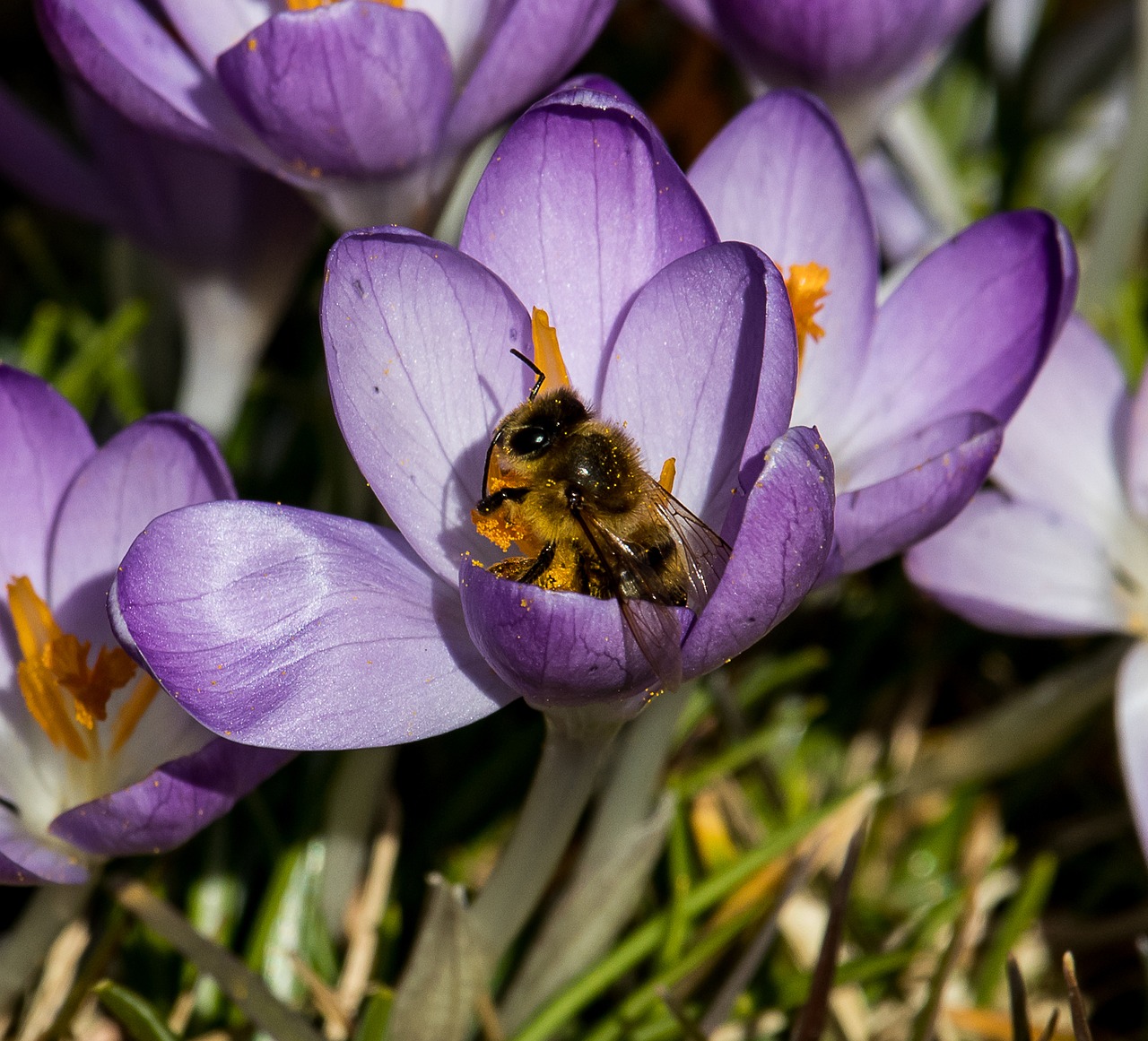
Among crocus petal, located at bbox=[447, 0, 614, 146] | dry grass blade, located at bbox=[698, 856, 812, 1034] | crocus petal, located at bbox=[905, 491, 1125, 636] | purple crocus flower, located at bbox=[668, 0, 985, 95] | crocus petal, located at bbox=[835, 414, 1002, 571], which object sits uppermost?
crocus petal, located at bbox=[447, 0, 614, 146]

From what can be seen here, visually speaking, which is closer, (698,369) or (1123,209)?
(698,369)

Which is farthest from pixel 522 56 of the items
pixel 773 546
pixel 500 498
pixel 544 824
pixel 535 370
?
pixel 544 824

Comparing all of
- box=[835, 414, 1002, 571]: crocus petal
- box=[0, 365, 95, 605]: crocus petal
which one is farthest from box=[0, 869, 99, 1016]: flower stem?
box=[835, 414, 1002, 571]: crocus petal

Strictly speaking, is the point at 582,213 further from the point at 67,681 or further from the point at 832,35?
the point at 67,681

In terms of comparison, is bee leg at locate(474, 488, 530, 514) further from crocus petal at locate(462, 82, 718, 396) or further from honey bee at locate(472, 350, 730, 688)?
crocus petal at locate(462, 82, 718, 396)

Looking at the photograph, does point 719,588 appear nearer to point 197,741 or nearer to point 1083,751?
point 197,741

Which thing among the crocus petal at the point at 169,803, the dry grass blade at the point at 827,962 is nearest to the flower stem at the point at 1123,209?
the dry grass blade at the point at 827,962

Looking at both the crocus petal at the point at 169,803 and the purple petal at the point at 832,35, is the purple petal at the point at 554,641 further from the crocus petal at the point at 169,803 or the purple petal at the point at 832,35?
the purple petal at the point at 832,35
